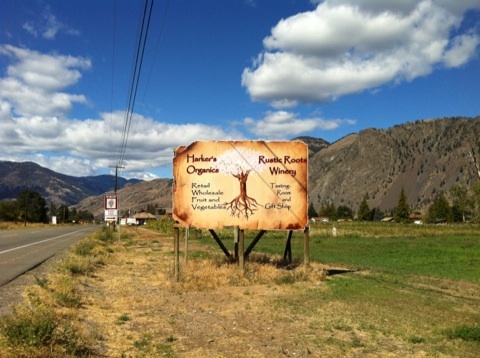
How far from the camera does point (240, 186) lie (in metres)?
15.3

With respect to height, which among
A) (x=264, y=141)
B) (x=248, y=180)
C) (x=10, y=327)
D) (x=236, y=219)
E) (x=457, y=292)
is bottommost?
(x=457, y=292)

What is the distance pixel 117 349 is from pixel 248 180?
9.18m

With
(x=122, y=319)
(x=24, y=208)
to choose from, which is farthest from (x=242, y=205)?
(x=24, y=208)

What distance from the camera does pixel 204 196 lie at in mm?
15281

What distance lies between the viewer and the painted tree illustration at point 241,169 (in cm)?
1530

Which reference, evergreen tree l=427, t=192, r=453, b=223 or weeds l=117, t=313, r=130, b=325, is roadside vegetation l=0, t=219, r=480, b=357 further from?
evergreen tree l=427, t=192, r=453, b=223

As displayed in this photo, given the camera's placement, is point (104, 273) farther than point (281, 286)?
Yes

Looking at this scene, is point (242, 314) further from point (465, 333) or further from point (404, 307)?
point (465, 333)

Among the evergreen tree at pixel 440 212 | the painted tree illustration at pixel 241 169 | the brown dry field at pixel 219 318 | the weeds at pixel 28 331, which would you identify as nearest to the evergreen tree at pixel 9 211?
the brown dry field at pixel 219 318

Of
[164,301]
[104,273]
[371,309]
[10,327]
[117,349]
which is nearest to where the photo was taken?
[10,327]

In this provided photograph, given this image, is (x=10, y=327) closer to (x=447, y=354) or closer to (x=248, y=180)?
(x=447, y=354)

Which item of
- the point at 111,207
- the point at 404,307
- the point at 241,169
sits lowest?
the point at 404,307

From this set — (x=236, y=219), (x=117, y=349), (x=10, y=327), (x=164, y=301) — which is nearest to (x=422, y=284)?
(x=236, y=219)

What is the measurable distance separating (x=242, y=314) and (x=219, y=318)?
63cm
